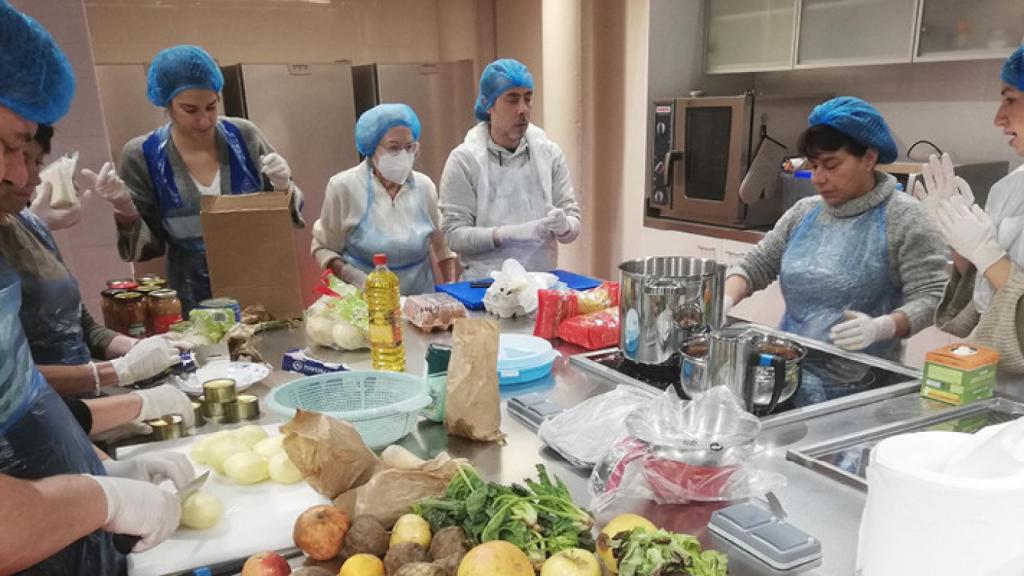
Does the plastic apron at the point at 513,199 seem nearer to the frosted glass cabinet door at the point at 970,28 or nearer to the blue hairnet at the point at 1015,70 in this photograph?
the blue hairnet at the point at 1015,70

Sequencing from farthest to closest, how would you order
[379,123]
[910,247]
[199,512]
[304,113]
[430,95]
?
[430,95], [304,113], [379,123], [910,247], [199,512]

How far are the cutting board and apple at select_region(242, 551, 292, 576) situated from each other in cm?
11

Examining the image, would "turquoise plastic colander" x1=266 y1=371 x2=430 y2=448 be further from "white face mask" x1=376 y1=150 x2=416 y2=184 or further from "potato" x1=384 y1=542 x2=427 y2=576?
"white face mask" x1=376 y1=150 x2=416 y2=184

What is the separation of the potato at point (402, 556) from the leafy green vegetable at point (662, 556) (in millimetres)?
261

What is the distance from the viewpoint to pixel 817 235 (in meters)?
2.19

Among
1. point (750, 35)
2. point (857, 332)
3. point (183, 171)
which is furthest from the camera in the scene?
point (750, 35)

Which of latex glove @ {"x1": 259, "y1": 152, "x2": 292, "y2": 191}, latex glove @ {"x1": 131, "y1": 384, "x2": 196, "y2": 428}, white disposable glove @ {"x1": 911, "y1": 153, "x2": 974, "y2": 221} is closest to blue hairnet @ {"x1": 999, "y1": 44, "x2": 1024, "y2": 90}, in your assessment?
white disposable glove @ {"x1": 911, "y1": 153, "x2": 974, "y2": 221}

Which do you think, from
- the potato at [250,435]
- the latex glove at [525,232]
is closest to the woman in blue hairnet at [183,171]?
the latex glove at [525,232]

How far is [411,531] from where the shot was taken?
0.94 metres

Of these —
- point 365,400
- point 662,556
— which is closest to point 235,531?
point 365,400

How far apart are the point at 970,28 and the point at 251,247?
10.9 ft

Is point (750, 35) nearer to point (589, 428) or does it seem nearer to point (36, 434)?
point (589, 428)

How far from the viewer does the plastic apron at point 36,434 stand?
945mm

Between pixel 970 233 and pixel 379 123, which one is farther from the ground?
pixel 379 123
